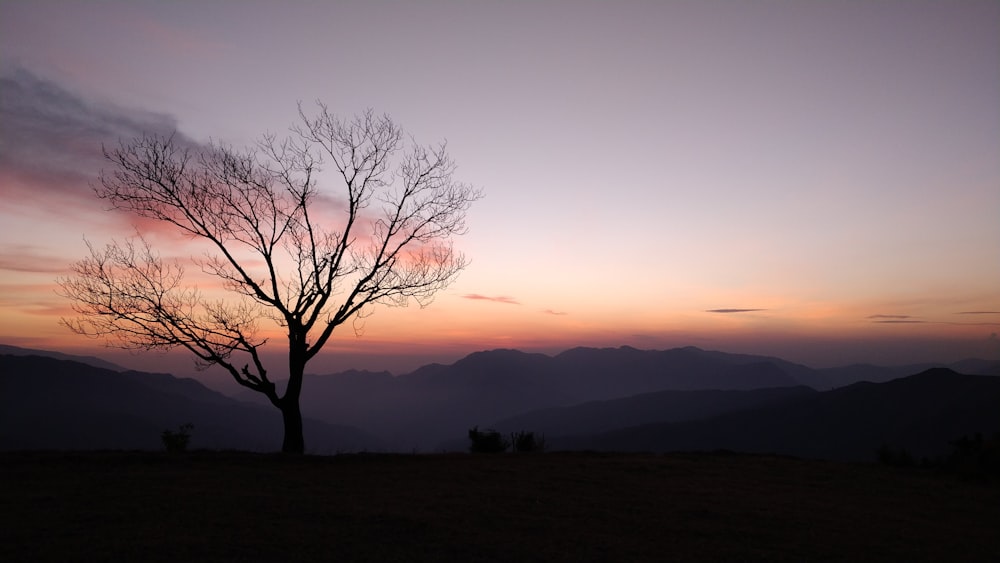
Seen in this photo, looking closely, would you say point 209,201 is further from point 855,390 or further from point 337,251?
point 855,390

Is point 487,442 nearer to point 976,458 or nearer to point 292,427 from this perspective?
point 292,427

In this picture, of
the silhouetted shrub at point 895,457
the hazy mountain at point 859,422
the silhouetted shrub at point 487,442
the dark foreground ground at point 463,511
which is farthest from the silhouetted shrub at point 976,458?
the hazy mountain at point 859,422

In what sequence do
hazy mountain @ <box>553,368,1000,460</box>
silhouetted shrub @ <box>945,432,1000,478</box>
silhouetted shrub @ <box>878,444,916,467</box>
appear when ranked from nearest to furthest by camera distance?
silhouetted shrub @ <box>945,432,1000,478</box> < silhouetted shrub @ <box>878,444,916,467</box> < hazy mountain @ <box>553,368,1000,460</box>

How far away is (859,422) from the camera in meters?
118

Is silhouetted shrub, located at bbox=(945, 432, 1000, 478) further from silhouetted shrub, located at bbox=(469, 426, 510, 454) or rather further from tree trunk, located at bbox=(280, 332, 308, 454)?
tree trunk, located at bbox=(280, 332, 308, 454)

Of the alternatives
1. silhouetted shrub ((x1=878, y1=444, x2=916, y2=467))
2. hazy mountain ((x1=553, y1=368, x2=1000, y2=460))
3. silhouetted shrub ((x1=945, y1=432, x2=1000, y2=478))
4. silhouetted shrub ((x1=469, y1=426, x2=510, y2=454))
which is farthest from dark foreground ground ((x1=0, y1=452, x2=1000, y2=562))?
hazy mountain ((x1=553, y1=368, x2=1000, y2=460))

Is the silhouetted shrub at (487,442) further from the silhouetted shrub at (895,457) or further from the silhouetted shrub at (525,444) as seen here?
the silhouetted shrub at (895,457)

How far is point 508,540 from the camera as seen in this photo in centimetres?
870

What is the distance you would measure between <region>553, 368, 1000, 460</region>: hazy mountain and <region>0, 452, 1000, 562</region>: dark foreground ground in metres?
92.4

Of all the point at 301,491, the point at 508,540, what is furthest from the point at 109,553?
the point at 508,540

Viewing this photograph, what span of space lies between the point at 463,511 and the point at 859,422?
433 feet

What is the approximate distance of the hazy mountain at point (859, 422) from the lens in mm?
102562

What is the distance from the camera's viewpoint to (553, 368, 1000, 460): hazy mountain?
102562 mm

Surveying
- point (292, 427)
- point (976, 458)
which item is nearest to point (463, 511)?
point (292, 427)
